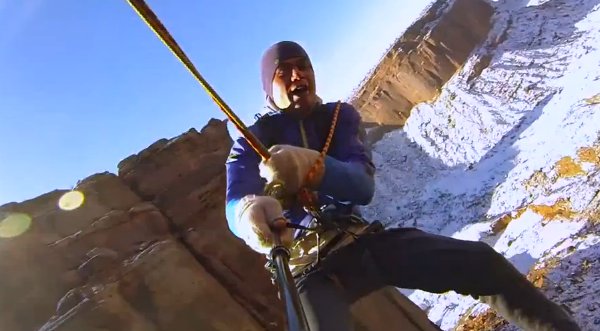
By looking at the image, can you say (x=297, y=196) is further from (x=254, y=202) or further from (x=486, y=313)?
(x=486, y=313)

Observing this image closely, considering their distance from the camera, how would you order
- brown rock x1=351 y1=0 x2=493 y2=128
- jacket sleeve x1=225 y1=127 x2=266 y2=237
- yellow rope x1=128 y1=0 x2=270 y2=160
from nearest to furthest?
yellow rope x1=128 y1=0 x2=270 y2=160 < jacket sleeve x1=225 y1=127 x2=266 y2=237 < brown rock x1=351 y1=0 x2=493 y2=128

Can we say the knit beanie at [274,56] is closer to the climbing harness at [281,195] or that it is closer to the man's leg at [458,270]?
the climbing harness at [281,195]

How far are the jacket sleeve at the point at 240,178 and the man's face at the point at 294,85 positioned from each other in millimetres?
402

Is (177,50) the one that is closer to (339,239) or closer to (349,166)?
(349,166)

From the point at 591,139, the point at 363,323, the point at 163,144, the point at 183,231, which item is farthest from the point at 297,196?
the point at 591,139

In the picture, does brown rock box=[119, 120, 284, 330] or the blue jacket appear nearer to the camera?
the blue jacket

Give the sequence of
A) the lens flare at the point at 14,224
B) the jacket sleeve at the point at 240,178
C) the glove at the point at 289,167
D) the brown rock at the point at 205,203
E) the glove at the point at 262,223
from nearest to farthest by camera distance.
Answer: the glove at the point at 262,223
the glove at the point at 289,167
the jacket sleeve at the point at 240,178
the brown rock at the point at 205,203
the lens flare at the point at 14,224

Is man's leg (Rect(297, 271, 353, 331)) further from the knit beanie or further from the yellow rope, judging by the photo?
the knit beanie

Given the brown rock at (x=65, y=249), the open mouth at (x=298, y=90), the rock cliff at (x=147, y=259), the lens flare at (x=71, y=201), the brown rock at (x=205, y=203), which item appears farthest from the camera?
the lens flare at (x=71, y=201)

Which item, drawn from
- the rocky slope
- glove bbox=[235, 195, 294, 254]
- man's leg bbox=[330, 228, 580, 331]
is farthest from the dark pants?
the rocky slope

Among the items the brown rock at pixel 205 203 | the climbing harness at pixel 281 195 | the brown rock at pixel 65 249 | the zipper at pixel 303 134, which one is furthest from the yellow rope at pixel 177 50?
the brown rock at pixel 65 249

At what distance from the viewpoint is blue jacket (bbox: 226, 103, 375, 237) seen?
301cm

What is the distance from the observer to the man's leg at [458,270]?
294cm

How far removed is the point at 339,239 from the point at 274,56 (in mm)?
1329
